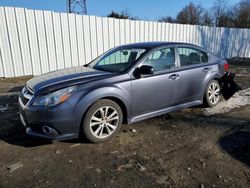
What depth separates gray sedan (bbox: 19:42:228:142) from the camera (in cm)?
293

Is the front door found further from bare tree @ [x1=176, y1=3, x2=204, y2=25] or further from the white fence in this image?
bare tree @ [x1=176, y1=3, x2=204, y2=25]

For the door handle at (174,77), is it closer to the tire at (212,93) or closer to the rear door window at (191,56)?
the rear door window at (191,56)

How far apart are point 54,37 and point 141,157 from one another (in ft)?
20.9

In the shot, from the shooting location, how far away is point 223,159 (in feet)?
9.10

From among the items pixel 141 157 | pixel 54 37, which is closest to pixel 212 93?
pixel 141 157

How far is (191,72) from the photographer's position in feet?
13.8

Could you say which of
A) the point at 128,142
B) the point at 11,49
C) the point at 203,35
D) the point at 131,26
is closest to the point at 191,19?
the point at 203,35

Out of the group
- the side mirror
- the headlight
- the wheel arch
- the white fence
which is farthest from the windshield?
the white fence

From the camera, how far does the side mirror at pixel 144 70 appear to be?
3.44 metres

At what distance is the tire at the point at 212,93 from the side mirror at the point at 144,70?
6.00ft

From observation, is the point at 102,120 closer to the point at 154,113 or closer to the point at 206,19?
the point at 154,113

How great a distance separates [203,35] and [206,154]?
11.9 meters

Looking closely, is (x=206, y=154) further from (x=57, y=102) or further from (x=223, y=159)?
(x=57, y=102)

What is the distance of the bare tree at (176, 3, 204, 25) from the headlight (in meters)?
38.6
